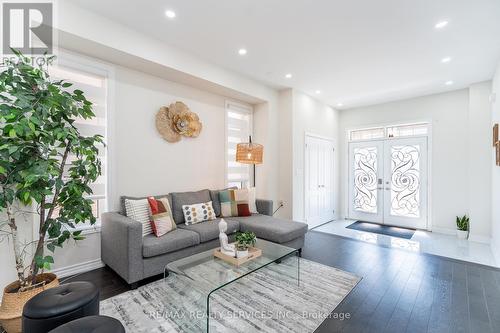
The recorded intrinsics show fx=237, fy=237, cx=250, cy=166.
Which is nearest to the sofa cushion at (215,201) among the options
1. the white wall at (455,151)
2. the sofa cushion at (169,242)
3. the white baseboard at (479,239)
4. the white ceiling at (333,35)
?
the sofa cushion at (169,242)

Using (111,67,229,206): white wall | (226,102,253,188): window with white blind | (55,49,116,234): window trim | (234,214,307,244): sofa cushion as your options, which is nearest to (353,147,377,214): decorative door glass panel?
(226,102,253,188): window with white blind

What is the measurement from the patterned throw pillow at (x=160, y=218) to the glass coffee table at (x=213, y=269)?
692 millimetres

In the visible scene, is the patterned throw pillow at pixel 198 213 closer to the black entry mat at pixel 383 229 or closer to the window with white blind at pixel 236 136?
the window with white blind at pixel 236 136

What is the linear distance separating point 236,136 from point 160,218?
7.89 feet

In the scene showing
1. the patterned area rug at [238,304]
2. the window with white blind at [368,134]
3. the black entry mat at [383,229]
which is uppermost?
the window with white blind at [368,134]

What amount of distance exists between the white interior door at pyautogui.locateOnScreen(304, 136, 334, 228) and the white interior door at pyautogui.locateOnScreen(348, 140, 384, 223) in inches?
23.2

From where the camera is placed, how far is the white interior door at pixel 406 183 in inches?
203

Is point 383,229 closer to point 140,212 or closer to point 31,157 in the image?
point 140,212

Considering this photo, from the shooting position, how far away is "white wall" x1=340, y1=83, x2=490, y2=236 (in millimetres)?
4332

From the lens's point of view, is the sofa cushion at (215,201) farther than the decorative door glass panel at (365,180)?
No

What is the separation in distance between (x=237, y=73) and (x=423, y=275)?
13.2 feet

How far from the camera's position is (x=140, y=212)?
116 inches

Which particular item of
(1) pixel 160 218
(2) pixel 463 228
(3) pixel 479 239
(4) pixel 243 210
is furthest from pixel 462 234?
(1) pixel 160 218

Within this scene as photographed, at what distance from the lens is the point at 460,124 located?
15.6ft
